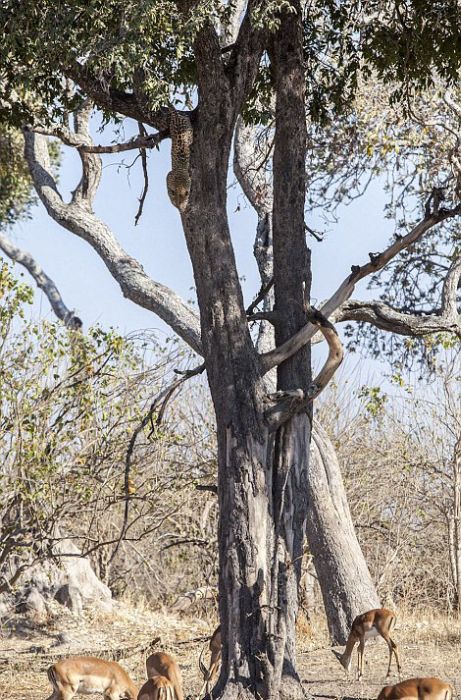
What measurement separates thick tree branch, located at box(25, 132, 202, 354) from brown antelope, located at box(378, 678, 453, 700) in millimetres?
5572

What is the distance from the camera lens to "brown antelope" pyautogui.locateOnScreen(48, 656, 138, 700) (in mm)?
7867

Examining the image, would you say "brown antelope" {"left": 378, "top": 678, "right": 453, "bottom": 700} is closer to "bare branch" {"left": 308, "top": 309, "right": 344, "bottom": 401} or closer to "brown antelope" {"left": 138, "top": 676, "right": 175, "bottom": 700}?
"brown antelope" {"left": 138, "top": 676, "right": 175, "bottom": 700}

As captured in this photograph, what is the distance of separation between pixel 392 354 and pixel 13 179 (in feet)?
25.8

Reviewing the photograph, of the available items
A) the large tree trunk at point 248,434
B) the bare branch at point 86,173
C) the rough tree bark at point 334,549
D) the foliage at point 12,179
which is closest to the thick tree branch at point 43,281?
the foliage at point 12,179

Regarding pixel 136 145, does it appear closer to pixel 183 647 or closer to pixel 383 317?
pixel 383 317

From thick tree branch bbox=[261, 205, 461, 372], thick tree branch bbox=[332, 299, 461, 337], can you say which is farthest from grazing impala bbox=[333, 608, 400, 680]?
thick tree branch bbox=[332, 299, 461, 337]

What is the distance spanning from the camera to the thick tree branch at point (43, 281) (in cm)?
1800

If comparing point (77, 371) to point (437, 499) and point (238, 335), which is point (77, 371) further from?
point (437, 499)

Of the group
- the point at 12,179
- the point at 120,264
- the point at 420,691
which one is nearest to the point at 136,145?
the point at 120,264

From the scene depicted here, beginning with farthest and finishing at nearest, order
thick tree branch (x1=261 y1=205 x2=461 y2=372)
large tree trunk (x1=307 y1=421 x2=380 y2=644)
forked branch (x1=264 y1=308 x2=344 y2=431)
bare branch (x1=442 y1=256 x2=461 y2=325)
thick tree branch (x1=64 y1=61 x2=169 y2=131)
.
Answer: large tree trunk (x1=307 y1=421 x2=380 y2=644)
bare branch (x1=442 y1=256 x2=461 y2=325)
thick tree branch (x1=64 y1=61 x2=169 y2=131)
thick tree branch (x1=261 y1=205 x2=461 y2=372)
forked branch (x1=264 y1=308 x2=344 y2=431)

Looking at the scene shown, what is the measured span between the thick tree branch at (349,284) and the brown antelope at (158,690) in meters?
2.67

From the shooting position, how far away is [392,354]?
52.4ft

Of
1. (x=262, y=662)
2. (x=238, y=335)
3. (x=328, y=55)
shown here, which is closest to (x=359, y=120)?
(x=328, y=55)

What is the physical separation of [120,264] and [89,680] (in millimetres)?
6126
